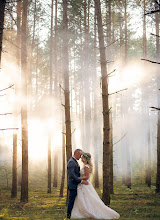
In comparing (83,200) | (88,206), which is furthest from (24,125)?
(88,206)

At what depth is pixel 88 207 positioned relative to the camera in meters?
6.14

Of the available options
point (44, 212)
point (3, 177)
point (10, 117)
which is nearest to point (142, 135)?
point (3, 177)

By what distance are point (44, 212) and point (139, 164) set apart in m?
26.1

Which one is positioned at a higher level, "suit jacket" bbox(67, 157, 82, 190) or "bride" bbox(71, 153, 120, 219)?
"suit jacket" bbox(67, 157, 82, 190)

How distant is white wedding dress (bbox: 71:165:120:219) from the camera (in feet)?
19.9

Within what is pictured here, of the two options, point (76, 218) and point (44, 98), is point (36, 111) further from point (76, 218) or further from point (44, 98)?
point (76, 218)

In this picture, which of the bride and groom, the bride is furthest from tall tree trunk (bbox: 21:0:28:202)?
the bride

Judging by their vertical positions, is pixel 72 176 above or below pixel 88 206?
above

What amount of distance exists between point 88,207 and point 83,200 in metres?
0.24

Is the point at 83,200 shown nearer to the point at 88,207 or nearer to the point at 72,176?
the point at 88,207

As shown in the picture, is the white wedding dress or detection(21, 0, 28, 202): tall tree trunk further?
detection(21, 0, 28, 202): tall tree trunk

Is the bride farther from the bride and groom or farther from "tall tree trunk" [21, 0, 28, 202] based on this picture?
"tall tree trunk" [21, 0, 28, 202]

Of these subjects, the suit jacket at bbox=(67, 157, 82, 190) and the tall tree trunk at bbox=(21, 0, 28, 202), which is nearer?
the suit jacket at bbox=(67, 157, 82, 190)

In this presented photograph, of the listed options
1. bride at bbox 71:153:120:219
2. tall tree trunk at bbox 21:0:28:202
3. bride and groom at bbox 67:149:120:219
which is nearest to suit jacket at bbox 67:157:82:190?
bride and groom at bbox 67:149:120:219
